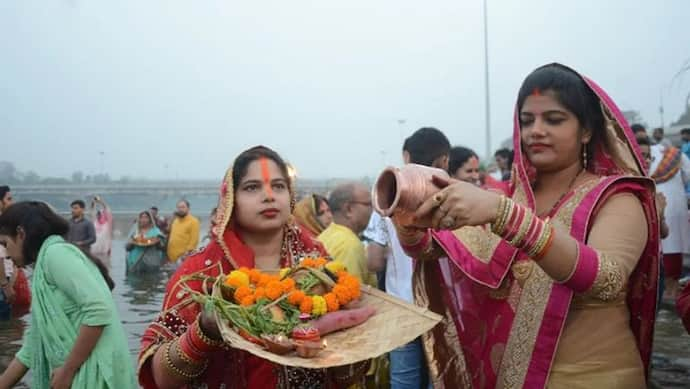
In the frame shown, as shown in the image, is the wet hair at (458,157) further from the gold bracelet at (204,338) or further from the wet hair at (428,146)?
the gold bracelet at (204,338)

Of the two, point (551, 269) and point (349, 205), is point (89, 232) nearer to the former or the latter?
point (349, 205)

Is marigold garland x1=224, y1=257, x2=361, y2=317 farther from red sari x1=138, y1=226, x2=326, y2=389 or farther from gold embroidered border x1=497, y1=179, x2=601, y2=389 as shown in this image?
gold embroidered border x1=497, y1=179, x2=601, y2=389

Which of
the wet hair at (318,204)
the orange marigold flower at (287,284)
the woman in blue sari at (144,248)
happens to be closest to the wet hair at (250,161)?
the orange marigold flower at (287,284)

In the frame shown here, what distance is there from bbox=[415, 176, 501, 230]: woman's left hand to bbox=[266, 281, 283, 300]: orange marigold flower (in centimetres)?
59

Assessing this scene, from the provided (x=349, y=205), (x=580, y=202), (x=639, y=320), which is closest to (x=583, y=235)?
(x=580, y=202)

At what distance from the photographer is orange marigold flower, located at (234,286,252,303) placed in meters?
2.06

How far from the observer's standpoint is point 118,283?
12.3m

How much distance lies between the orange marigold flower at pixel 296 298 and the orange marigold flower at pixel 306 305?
1cm

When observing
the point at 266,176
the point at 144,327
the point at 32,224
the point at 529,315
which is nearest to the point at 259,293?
the point at 266,176

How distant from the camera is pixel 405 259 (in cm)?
419

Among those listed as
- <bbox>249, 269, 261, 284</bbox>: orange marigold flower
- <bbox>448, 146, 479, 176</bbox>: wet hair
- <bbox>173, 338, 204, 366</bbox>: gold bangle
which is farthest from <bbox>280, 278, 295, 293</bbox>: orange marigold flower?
<bbox>448, 146, 479, 176</bbox>: wet hair

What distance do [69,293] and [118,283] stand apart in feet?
31.4

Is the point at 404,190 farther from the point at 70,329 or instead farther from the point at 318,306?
the point at 70,329

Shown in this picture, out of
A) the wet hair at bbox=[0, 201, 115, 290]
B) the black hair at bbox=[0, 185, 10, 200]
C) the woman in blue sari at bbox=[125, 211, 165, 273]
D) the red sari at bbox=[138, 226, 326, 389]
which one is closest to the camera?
the red sari at bbox=[138, 226, 326, 389]
